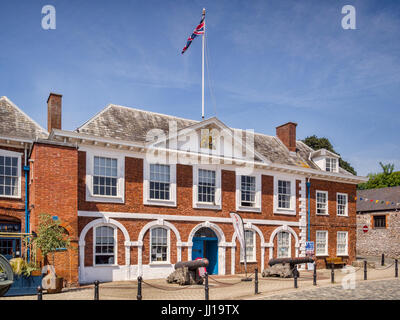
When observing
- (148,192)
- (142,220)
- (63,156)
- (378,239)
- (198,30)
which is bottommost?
(378,239)

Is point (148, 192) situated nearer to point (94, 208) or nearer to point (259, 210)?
point (94, 208)

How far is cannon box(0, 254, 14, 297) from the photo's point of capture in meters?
14.4

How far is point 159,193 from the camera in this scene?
21.8 meters

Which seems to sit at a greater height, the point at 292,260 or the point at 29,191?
the point at 29,191

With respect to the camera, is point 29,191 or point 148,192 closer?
point 29,191

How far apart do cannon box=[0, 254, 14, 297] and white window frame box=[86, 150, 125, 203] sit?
219 inches

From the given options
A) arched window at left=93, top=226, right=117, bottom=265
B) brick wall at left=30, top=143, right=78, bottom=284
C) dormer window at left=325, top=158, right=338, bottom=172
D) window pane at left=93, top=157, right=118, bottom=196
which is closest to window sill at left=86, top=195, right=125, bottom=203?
window pane at left=93, top=157, right=118, bottom=196

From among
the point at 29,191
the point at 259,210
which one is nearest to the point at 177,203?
the point at 259,210

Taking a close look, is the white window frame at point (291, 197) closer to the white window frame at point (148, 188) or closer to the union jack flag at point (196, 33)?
the white window frame at point (148, 188)

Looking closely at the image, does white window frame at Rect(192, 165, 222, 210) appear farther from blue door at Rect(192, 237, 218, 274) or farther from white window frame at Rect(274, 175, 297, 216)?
white window frame at Rect(274, 175, 297, 216)

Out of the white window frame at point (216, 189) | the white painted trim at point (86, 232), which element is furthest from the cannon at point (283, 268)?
the white painted trim at point (86, 232)

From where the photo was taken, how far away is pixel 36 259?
1655cm

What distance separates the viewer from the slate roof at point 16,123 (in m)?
19.9

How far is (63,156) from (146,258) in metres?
6.42
